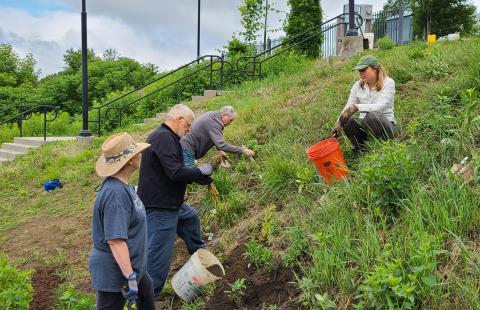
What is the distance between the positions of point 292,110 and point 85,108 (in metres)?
6.54

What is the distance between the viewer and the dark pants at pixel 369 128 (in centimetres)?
529

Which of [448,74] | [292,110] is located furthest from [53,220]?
[448,74]

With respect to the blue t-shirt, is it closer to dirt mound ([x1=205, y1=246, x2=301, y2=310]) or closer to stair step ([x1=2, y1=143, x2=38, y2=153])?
dirt mound ([x1=205, y1=246, x2=301, y2=310])

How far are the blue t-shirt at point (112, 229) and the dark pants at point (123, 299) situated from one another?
0.28 ft

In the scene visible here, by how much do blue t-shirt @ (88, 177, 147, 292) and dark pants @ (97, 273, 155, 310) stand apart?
87 millimetres

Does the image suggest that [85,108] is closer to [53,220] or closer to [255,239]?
[53,220]

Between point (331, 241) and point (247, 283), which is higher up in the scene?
point (331, 241)

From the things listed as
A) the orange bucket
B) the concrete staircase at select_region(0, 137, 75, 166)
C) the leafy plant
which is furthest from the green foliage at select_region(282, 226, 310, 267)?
the concrete staircase at select_region(0, 137, 75, 166)

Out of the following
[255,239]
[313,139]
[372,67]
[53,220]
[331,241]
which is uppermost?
[372,67]

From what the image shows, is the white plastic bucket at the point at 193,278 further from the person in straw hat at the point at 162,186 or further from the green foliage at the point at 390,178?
the green foliage at the point at 390,178

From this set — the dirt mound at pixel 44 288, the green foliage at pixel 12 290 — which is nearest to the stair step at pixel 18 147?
the dirt mound at pixel 44 288

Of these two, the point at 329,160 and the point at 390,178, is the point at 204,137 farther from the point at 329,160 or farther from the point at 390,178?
the point at 390,178

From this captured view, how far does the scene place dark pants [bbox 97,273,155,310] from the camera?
3.42 m

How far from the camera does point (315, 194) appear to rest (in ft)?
16.6
